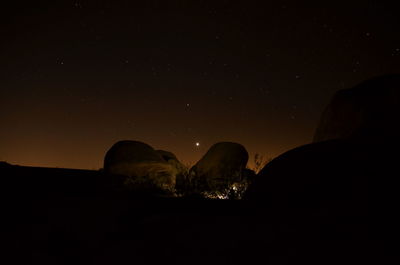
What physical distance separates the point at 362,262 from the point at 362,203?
82 centimetres

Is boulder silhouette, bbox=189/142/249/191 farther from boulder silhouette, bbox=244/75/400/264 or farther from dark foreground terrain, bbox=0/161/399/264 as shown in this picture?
boulder silhouette, bbox=244/75/400/264

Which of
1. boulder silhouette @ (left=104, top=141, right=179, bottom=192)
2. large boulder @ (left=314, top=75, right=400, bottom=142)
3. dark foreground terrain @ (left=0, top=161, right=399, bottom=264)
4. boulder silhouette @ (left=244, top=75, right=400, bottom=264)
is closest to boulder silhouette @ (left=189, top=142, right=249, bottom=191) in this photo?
boulder silhouette @ (left=104, top=141, right=179, bottom=192)

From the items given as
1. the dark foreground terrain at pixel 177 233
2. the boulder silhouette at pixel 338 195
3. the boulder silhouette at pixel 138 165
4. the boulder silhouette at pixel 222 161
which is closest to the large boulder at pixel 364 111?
the boulder silhouette at pixel 338 195

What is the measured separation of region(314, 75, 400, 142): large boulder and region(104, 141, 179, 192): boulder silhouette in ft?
16.4

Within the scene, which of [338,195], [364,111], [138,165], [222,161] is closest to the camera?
[338,195]

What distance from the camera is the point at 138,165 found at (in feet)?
36.9

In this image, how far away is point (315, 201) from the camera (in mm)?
3881

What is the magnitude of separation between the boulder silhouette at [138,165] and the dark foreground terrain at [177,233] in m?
4.96

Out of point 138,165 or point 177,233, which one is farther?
point 138,165

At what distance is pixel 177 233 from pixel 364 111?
16.5 feet

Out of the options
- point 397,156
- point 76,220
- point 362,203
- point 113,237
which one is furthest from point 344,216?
point 76,220

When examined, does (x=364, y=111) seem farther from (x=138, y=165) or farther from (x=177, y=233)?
(x=138, y=165)

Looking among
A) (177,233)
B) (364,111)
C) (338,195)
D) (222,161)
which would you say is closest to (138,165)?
(222,161)

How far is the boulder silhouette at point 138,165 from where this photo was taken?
10.8 meters
